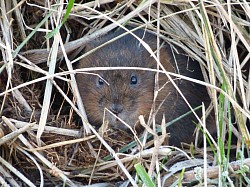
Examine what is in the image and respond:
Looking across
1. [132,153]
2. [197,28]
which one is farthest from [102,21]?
[132,153]

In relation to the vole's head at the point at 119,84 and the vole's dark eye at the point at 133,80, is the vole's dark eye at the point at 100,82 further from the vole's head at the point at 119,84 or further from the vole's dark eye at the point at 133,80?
the vole's dark eye at the point at 133,80

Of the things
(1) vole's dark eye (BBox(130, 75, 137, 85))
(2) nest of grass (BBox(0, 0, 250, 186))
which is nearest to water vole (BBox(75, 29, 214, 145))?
(1) vole's dark eye (BBox(130, 75, 137, 85))

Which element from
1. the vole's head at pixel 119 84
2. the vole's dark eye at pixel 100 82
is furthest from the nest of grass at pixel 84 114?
the vole's dark eye at pixel 100 82

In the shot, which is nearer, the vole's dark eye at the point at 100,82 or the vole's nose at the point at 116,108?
the vole's nose at the point at 116,108

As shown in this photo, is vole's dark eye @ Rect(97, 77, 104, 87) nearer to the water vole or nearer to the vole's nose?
the water vole

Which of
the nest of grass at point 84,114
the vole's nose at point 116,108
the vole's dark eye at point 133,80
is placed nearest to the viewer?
the nest of grass at point 84,114

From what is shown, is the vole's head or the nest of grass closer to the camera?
the nest of grass

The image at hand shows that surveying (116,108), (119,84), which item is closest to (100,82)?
(119,84)

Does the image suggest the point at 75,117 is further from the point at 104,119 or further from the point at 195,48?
the point at 195,48
